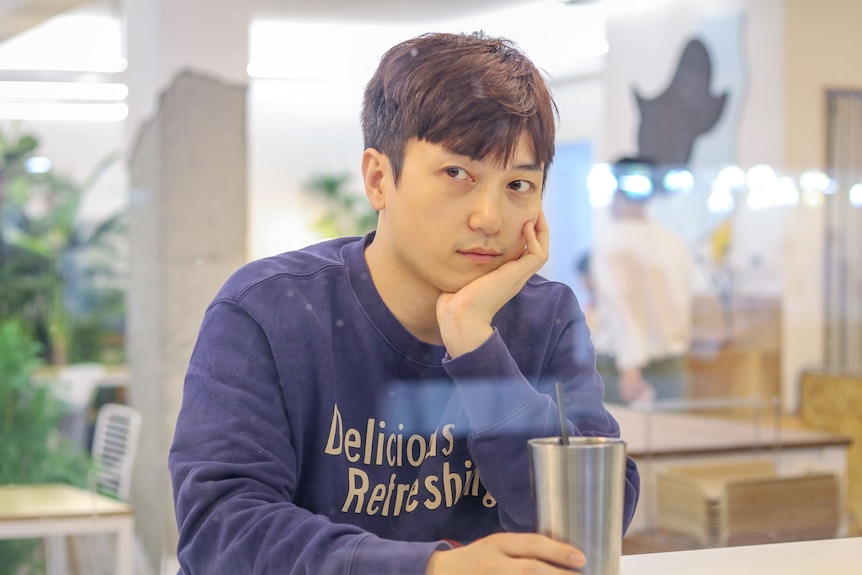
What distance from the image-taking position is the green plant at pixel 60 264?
1.37 metres

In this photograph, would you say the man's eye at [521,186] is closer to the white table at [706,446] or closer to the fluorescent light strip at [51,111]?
the white table at [706,446]

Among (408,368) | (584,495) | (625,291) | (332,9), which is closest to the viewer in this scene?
(584,495)

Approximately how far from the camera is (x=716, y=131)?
132 inches

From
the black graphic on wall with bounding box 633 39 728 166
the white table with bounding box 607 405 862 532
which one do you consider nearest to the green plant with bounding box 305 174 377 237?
the white table with bounding box 607 405 862 532

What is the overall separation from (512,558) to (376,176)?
22 cm

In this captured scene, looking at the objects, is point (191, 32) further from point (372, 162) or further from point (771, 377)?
point (771, 377)

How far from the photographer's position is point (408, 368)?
22.7 inches

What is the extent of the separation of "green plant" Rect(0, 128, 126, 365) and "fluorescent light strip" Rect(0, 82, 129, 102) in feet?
1.60

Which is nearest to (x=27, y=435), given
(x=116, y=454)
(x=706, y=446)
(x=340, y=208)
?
(x=116, y=454)

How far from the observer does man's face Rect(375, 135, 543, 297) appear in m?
0.51

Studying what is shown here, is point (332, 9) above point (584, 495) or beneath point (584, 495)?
above

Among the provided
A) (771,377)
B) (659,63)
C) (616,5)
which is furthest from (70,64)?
(771,377)

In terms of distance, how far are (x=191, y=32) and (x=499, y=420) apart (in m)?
0.42

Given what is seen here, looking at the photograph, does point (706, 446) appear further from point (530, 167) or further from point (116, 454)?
point (530, 167)
